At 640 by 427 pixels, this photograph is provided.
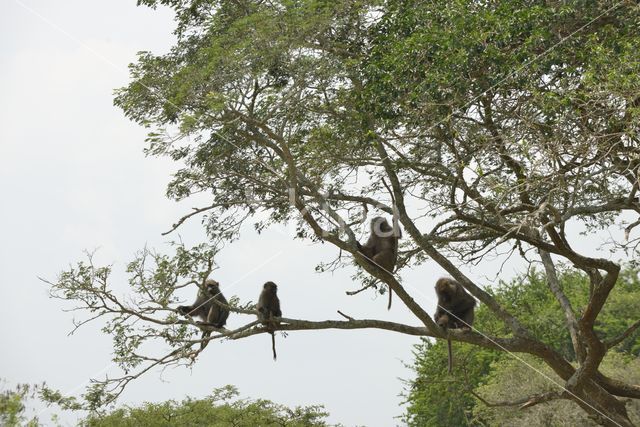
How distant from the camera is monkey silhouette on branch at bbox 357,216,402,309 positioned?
10391 mm

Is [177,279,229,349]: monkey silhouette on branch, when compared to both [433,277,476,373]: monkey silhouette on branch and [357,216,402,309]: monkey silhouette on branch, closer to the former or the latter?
[357,216,402,309]: monkey silhouette on branch

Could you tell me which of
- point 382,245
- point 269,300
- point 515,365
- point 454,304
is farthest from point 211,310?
point 515,365

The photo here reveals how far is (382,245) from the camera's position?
10617mm

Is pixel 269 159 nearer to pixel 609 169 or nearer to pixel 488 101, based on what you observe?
pixel 488 101

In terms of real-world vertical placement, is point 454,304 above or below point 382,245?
below

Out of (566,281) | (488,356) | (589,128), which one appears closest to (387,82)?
(589,128)

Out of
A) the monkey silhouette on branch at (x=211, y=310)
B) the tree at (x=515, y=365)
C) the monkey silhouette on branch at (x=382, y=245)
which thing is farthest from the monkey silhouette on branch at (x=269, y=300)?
the tree at (x=515, y=365)

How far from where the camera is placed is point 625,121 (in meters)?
8.22

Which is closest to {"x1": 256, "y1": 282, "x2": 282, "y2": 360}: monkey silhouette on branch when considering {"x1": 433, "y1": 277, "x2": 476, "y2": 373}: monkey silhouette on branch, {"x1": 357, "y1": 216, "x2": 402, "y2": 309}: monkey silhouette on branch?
{"x1": 357, "y1": 216, "x2": 402, "y2": 309}: monkey silhouette on branch

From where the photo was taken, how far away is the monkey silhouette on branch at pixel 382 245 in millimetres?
10391

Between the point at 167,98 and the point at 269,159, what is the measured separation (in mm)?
2124

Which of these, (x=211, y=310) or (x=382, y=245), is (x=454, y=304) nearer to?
(x=382, y=245)

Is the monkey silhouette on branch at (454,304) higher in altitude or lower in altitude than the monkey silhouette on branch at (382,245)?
lower

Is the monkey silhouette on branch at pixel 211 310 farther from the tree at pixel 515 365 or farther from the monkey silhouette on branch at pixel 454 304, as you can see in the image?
the tree at pixel 515 365
